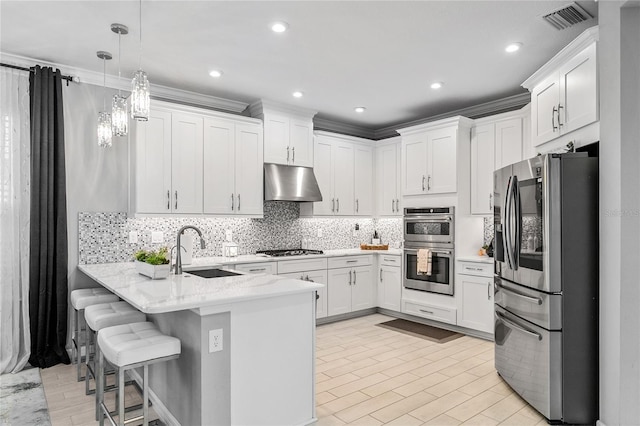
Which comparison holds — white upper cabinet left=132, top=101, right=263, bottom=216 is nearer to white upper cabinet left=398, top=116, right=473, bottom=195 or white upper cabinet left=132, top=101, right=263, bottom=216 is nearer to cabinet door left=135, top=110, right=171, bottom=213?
cabinet door left=135, top=110, right=171, bottom=213

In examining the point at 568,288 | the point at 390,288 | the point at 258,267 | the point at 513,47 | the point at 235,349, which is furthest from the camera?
the point at 390,288

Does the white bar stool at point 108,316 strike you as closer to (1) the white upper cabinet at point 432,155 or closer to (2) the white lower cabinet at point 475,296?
(2) the white lower cabinet at point 475,296

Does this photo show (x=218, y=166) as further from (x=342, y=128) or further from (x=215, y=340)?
(x=215, y=340)

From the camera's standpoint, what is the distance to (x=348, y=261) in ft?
18.5

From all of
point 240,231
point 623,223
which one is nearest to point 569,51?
point 623,223

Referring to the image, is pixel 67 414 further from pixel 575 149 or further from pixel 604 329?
pixel 575 149

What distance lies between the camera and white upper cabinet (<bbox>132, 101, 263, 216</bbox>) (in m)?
4.30

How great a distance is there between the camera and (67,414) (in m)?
2.91

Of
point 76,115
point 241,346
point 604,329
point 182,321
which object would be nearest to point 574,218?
point 604,329

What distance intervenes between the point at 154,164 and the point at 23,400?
2315 millimetres

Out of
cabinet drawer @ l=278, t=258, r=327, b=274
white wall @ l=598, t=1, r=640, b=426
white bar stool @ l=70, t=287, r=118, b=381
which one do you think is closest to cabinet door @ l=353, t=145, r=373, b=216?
cabinet drawer @ l=278, t=258, r=327, b=274

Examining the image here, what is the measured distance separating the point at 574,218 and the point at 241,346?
228cm

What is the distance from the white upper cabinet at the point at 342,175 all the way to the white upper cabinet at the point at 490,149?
167cm

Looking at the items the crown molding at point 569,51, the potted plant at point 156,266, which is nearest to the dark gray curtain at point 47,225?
the potted plant at point 156,266
